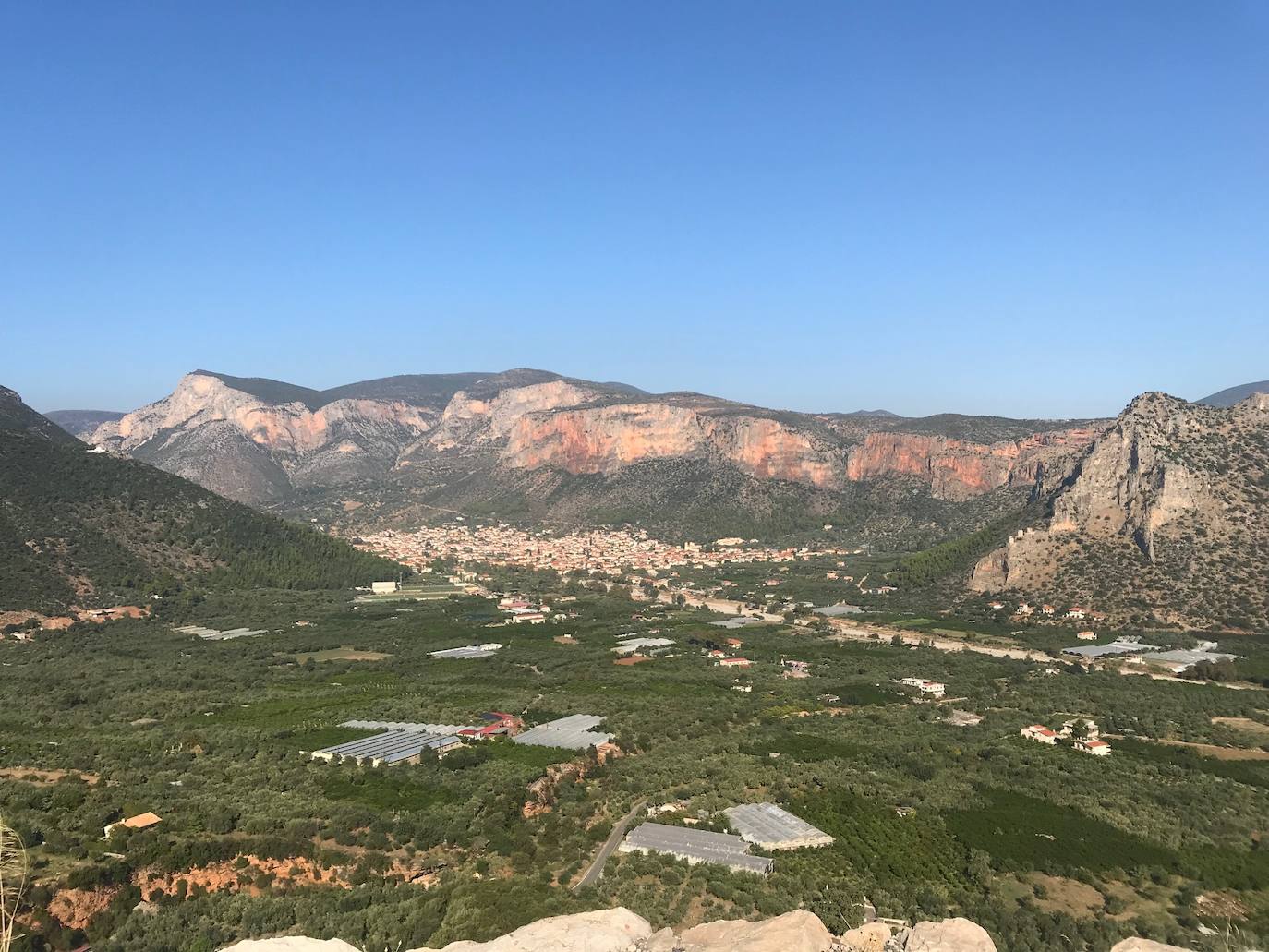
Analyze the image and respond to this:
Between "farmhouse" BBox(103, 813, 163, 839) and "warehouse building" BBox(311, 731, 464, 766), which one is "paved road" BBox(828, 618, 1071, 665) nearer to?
"warehouse building" BBox(311, 731, 464, 766)

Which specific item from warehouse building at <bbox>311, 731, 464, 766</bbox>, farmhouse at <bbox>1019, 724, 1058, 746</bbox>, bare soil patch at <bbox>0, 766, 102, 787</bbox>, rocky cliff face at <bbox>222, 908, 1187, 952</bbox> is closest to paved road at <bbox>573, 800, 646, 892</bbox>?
rocky cliff face at <bbox>222, 908, 1187, 952</bbox>

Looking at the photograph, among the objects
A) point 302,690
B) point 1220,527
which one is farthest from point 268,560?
point 1220,527

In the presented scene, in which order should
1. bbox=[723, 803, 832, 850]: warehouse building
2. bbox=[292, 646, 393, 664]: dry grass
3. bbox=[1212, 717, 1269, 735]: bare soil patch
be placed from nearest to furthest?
bbox=[723, 803, 832, 850]: warehouse building < bbox=[1212, 717, 1269, 735]: bare soil patch < bbox=[292, 646, 393, 664]: dry grass

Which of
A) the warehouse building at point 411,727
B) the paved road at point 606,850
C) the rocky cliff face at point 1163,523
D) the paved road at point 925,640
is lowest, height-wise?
the paved road at point 925,640

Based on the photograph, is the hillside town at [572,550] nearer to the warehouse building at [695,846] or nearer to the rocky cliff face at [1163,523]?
the rocky cliff face at [1163,523]

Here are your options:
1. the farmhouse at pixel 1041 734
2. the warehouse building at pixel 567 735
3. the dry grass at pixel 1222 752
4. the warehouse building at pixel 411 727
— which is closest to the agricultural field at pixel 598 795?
the dry grass at pixel 1222 752

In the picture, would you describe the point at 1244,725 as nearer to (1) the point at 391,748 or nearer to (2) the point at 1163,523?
(2) the point at 1163,523
